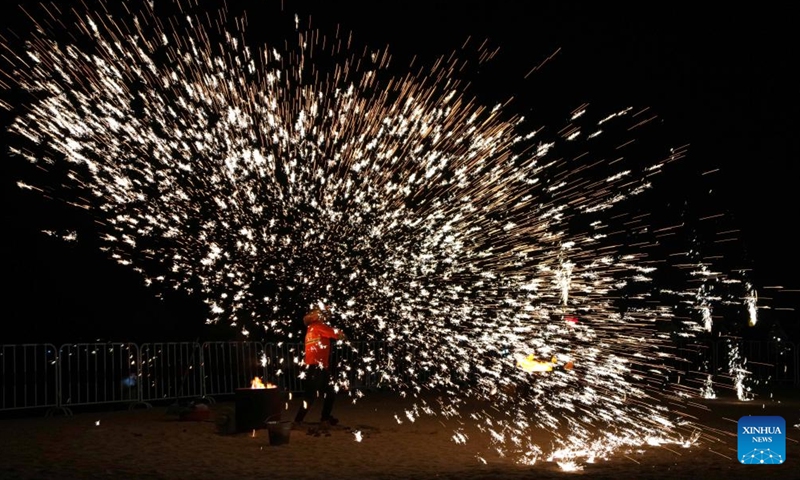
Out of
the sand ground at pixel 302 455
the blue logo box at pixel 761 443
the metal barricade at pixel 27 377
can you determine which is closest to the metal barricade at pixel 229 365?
the metal barricade at pixel 27 377

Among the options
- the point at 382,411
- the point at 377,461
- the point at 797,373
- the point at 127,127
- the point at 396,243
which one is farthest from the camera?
the point at 797,373

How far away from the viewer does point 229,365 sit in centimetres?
1941

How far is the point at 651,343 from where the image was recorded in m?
27.1

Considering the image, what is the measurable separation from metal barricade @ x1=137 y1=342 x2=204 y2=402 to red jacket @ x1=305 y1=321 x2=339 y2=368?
5.03 meters

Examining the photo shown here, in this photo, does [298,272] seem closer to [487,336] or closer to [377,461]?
[487,336]

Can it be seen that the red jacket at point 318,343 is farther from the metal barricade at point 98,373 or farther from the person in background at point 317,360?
the metal barricade at point 98,373

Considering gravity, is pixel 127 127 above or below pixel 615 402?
above

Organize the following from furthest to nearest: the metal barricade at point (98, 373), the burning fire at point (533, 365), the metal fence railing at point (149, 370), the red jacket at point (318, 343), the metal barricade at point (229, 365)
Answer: the metal barricade at point (229, 365) → the burning fire at point (533, 365) → the metal barricade at point (98, 373) → the metal fence railing at point (149, 370) → the red jacket at point (318, 343)

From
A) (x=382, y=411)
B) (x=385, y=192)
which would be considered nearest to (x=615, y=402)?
(x=382, y=411)

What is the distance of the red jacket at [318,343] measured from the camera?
520 inches

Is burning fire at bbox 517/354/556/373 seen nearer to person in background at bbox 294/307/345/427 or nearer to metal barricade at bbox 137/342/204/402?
person in background at bbox 294/307/345/427

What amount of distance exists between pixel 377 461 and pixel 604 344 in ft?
35.6

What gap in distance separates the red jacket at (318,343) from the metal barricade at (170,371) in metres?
5.03

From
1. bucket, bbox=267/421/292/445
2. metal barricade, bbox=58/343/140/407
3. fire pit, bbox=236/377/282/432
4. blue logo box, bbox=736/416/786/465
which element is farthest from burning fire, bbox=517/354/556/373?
blue logo box, bbox=736/416/786/465
